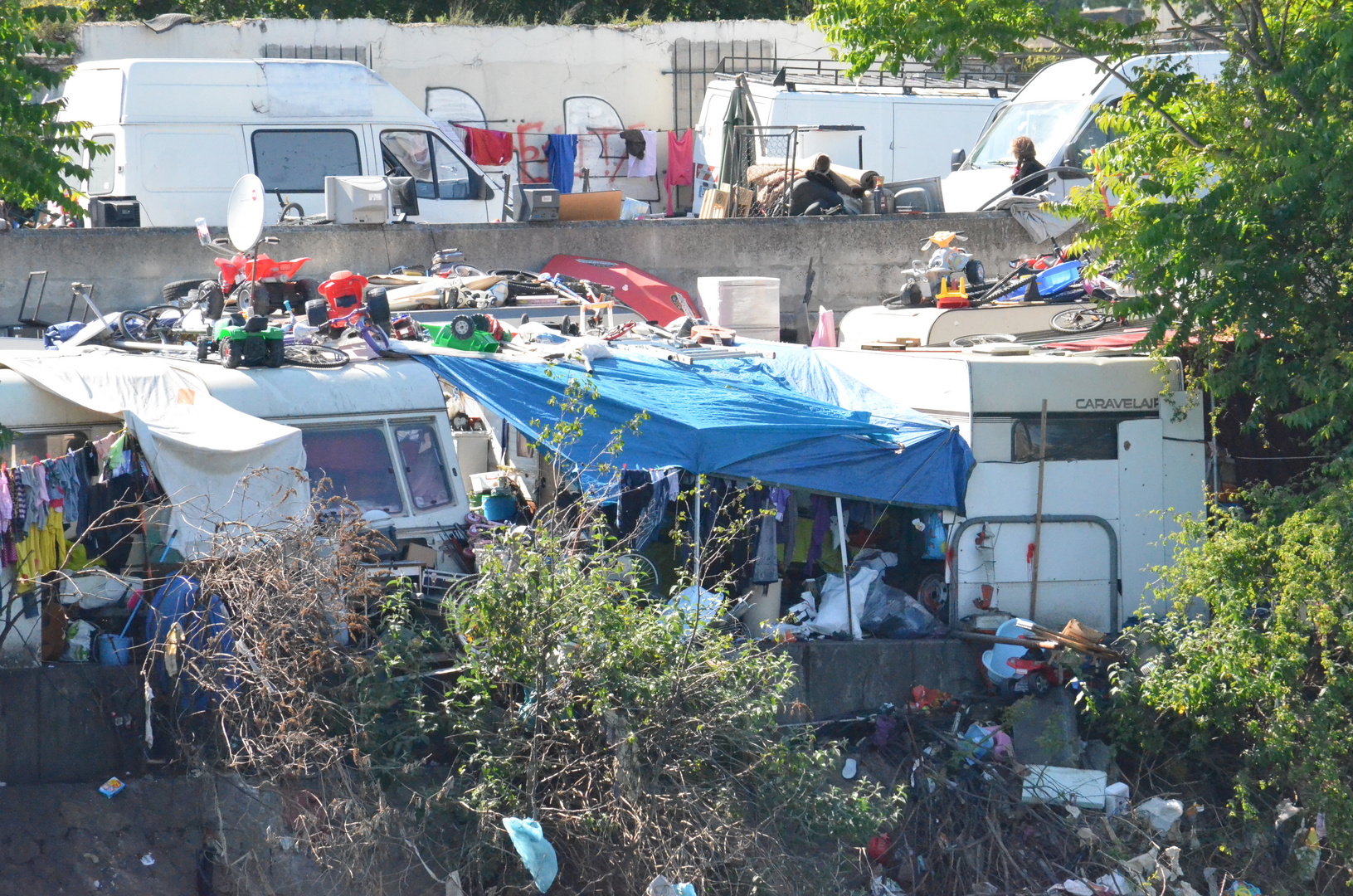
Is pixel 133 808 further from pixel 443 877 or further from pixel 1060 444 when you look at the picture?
pixel 1060 444

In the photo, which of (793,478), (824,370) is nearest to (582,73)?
(824,370)

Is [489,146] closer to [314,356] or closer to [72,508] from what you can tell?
[314,356]

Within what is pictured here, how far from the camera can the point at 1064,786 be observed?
10.2 m

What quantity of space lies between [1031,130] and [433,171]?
749 cm

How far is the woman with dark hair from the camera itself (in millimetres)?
17031

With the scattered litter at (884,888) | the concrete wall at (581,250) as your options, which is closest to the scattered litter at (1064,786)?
the scattered litter at (884,888)

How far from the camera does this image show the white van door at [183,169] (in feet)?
Answer: 51.4

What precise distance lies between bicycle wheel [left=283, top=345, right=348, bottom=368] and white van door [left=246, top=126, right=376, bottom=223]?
5636 mm

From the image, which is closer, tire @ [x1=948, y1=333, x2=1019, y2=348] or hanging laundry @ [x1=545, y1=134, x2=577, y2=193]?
tire @ [x1=948, y1=333, x2=1019, y2=348]

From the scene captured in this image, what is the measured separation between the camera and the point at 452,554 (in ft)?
33.3

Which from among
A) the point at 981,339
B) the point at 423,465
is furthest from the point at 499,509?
the point at 981,339

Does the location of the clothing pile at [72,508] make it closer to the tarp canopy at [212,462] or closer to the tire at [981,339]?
the tarp canopy at [212,462]

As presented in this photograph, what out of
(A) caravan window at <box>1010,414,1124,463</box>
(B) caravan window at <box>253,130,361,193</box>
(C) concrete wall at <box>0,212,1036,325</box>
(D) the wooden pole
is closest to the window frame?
(B) caravan window at <box>253,130,361,193</box>

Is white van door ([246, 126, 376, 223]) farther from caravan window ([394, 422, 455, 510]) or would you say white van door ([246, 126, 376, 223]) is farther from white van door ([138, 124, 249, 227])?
caravan window ([394, 422, 455, 510])
